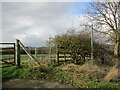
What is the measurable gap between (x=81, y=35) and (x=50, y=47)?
9.80ft

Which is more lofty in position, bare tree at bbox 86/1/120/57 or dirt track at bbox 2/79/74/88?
bare tree at bbox 86/1/120/57

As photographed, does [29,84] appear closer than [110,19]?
Yes

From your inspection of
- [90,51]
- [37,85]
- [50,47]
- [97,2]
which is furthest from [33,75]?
[97,2]

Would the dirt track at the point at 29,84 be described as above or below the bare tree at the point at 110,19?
below

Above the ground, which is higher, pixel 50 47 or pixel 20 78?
pixel 50 47

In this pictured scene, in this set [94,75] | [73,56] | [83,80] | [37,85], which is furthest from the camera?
[73,56]

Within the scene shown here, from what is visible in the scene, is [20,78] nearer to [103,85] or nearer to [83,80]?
[83,80]

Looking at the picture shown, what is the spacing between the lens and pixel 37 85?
5.39 m

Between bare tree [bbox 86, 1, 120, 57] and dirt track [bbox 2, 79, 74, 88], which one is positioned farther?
bare tree [bbox 86, 1, 120, 57]

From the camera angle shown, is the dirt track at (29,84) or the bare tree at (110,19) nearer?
the dirt track at (29,84)

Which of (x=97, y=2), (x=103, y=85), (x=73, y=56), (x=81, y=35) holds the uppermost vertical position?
(x=97, y=2)

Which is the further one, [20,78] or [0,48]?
[0,48]

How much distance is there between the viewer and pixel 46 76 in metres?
6.55

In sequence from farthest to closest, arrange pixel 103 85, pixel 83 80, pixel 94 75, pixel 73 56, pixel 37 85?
pixel 73 56, pixel 94 75, pixel 83 80, pixel 103 85, pixel 37 85
